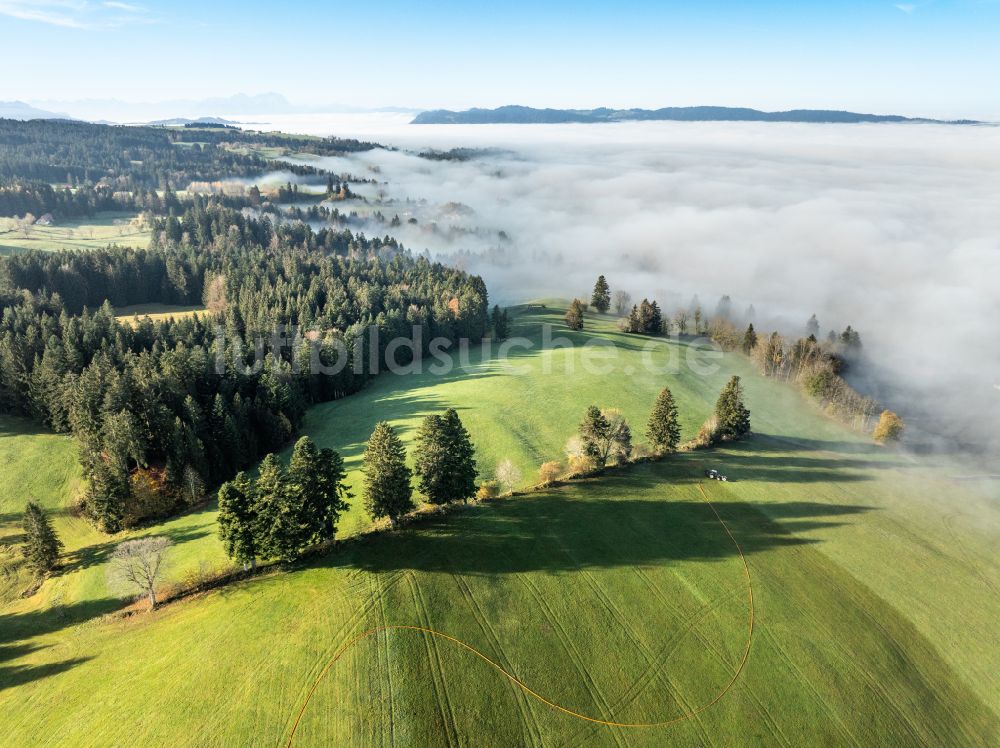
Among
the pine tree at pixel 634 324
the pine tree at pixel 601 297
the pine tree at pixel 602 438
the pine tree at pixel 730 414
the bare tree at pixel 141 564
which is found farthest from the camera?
the pine tree at pixel 601 297

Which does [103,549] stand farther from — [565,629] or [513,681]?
[565,629]

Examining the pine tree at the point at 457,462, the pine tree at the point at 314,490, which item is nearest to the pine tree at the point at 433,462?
the pine tree at the point at 457,462

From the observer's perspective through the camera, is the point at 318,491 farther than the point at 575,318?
No

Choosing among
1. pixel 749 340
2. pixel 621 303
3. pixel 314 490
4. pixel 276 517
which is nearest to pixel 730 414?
pixel 749 340

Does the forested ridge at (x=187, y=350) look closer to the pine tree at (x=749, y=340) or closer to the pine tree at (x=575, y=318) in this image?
the pine tree at (x=575, y=318)

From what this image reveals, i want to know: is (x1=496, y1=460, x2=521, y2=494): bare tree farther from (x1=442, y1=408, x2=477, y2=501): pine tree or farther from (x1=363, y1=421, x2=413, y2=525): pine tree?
(x1=363, y1=421, x2=413, y2=525): pine tree

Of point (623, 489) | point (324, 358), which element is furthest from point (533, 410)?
point (324, 358)
